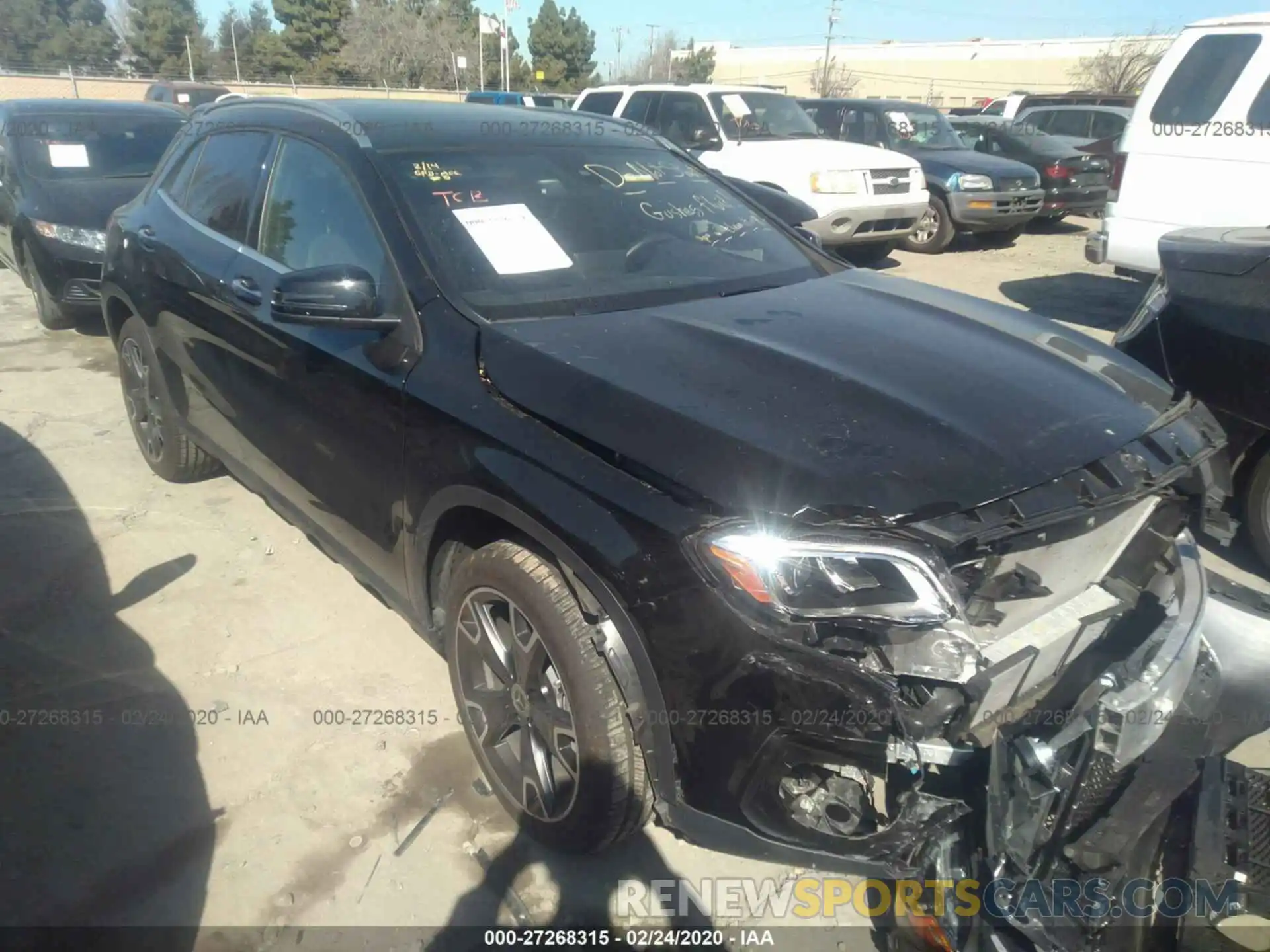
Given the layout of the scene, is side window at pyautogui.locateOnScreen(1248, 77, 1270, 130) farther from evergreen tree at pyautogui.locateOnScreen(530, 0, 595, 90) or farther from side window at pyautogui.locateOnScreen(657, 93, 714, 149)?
evergreen tree at pyautogui.locateOnScreen(530, 0, 595, 90)

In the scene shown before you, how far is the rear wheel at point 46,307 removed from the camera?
23.8 feet

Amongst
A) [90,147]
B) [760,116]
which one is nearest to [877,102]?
[760,116]

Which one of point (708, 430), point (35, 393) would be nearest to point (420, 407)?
point (708, 430)

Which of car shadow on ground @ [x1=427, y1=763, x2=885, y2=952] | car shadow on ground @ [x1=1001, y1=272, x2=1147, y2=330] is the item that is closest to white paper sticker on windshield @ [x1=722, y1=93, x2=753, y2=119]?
car shadow on ground @ [x1=1001, y1=272, x2=1147, y2=330]

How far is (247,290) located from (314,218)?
430 millimetres

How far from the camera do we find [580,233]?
9.75 feet

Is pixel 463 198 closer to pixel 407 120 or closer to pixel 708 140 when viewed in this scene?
pixel 407 120

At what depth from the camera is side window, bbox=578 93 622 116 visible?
35.1 feet

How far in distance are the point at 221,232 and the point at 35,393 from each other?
3.47 meters

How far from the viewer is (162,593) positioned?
3.82m

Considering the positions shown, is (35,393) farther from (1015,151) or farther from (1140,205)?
(1015,151)

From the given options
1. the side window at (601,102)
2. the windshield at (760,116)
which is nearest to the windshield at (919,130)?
the windshield at (760,116)

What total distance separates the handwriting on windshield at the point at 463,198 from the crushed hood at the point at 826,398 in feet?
1.83

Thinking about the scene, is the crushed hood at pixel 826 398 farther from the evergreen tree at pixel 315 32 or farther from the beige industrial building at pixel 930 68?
the beige industrial building at pixel 930 68
